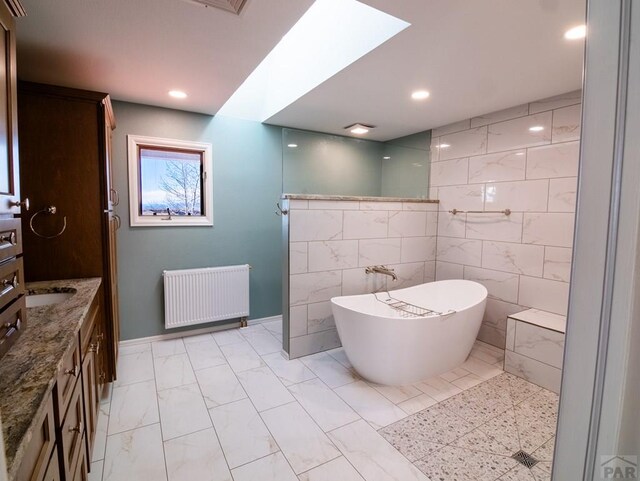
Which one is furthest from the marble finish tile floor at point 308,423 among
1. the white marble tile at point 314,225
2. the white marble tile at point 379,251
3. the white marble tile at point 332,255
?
the white marble tile at point 314,225

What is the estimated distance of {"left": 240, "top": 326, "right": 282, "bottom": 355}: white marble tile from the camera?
124 inches

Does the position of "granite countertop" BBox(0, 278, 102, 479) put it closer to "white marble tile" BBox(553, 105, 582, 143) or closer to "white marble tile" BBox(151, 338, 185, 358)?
"white marble tile" BBox(151, 338, 185, 358)

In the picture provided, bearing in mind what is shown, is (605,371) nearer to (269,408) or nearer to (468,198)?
(269,408)

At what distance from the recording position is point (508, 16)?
1617 millimetres

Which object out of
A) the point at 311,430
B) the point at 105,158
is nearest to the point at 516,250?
the point at 311,430

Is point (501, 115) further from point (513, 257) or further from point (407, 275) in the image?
point (407, 275)

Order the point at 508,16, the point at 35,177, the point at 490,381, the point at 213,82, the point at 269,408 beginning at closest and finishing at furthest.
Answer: the point at 508,16, the point at 35,177, the point at 269,408, the point at 213,82, the point at 490,381

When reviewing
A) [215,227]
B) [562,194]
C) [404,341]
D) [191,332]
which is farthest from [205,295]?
[562,194]

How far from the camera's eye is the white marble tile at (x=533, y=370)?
2510mm

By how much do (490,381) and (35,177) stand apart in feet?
11.8

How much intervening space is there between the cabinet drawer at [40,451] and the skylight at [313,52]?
7.37ft

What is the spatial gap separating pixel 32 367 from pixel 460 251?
3670 millimetres

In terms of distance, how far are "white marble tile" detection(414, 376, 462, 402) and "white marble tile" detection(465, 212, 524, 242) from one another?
1.56 meters

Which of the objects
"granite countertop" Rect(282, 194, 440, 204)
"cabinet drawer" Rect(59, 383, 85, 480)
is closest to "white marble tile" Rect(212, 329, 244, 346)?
"granite countertop" Rect(282, 194, 440, 204)
